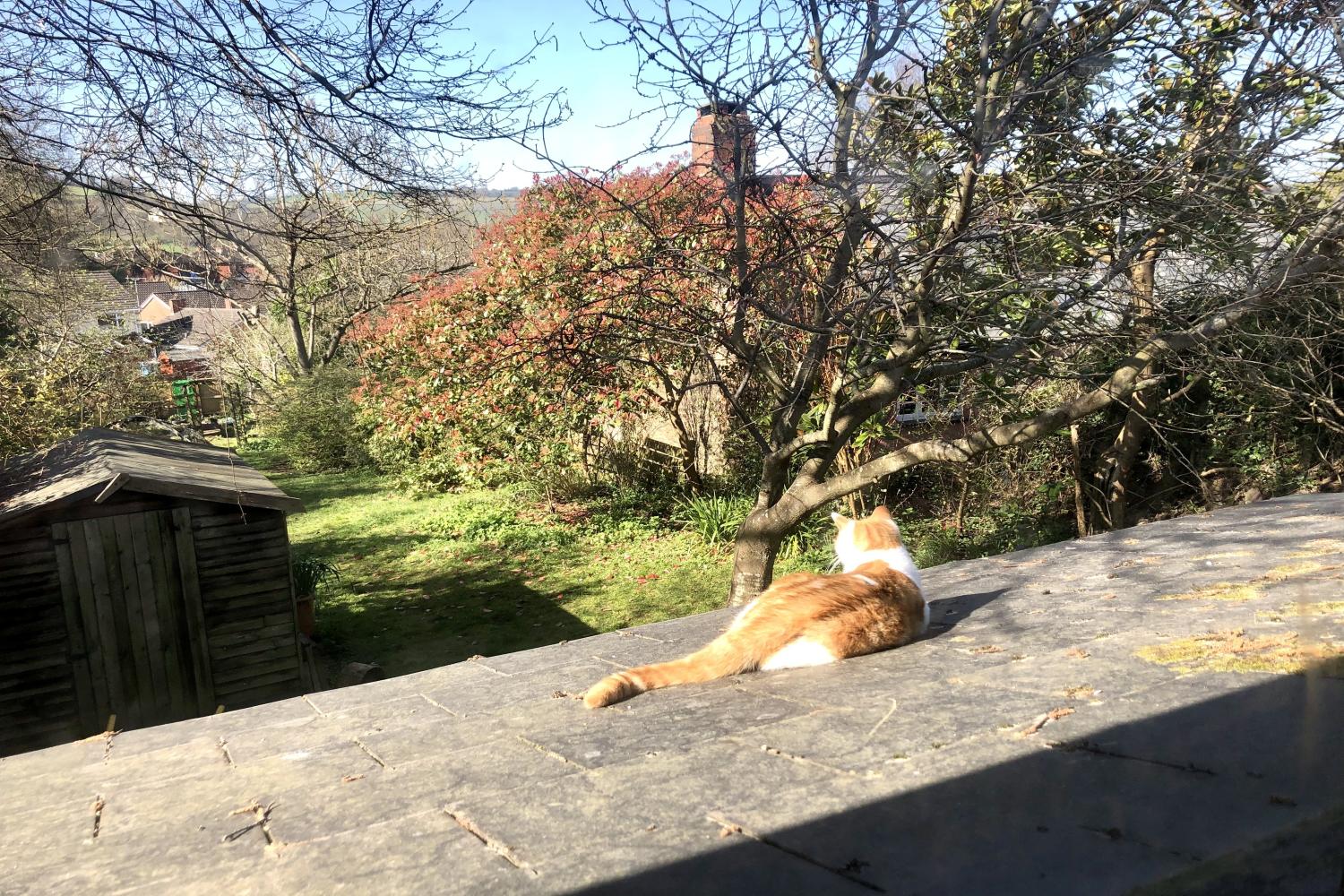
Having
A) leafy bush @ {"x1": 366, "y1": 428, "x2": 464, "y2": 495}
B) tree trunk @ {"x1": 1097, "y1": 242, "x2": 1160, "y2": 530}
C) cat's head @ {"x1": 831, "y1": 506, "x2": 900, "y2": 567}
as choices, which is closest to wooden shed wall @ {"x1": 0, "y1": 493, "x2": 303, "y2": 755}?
cat's head @ {"x1": 831, "y1": 506, "x2": 900, "y2": 567}

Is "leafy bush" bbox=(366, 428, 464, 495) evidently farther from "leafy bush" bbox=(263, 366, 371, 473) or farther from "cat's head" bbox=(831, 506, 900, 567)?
"cat's head" bbox=(831, 506, 900, 567)

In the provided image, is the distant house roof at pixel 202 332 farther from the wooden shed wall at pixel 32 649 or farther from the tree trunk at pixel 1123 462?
the tree trunk at pixel 1123 462

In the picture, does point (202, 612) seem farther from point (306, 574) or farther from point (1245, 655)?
point (1245, 655)

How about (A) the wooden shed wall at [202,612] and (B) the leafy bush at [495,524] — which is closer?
(A) the wooden shed wall at [202,612]

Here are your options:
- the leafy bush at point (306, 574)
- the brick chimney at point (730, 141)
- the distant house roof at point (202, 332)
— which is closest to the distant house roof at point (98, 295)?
the distant house roof at point (202, 332)

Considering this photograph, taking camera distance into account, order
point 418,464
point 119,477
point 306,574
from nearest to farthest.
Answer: point 119,477 < point 306,574 < point 418,464

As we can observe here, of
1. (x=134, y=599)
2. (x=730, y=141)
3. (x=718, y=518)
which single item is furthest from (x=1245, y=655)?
(x=718, y=518)

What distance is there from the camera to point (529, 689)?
3.47 meters

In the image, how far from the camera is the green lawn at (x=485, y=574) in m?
10.4

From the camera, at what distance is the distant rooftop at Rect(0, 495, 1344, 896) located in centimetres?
166

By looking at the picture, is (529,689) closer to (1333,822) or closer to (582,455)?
(1333,822)

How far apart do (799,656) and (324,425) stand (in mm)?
20609

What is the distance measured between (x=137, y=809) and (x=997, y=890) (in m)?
2.12

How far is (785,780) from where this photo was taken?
216 centimetres
